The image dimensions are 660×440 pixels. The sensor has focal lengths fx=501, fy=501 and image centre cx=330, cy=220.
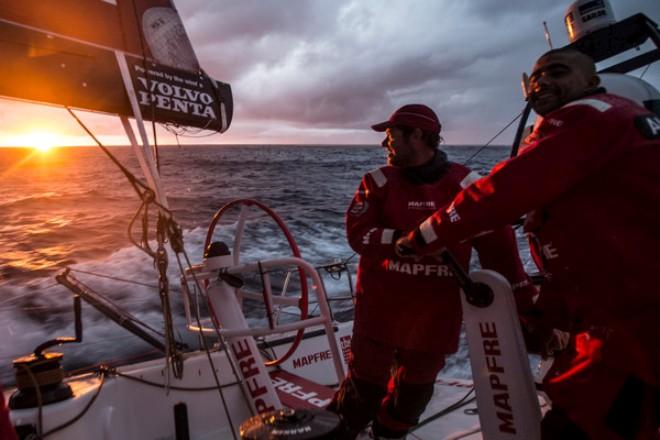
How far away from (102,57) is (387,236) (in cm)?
159

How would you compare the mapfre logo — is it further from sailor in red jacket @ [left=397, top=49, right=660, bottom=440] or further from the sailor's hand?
sailor in red jacket @ [left=397, top=49, right=660, bottom=440]

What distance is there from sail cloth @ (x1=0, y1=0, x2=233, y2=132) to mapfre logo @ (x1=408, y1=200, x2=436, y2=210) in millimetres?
1206

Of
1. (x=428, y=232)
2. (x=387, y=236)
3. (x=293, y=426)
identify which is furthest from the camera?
(x=387, y=236)

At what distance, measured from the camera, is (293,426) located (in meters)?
1.15

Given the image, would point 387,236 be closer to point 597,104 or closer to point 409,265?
point 409,265

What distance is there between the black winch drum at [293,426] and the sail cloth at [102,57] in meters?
1.53

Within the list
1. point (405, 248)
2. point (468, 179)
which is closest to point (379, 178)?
point (468, 179)

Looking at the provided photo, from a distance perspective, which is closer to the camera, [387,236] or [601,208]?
[601,208]

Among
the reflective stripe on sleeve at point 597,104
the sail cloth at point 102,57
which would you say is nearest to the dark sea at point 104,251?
the sail cloth at point 102,57

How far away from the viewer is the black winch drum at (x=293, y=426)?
1.11 meters

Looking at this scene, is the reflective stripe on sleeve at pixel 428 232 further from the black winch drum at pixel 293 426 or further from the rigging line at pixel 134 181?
the rigging line at pixel 134 181

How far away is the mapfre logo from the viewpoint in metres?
1.98

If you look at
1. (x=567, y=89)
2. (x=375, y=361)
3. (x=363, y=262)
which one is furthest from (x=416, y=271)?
(x=567, y=89)

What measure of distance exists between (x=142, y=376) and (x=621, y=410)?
7.79 feet
